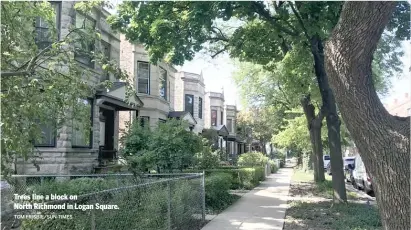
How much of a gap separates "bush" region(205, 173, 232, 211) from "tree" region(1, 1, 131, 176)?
6642 mm

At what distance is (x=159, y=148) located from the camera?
13578 millimetres

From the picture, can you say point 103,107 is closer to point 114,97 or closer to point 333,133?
point 114,97

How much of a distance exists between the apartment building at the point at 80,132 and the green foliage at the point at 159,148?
1.20 metres

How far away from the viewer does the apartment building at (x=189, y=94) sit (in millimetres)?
34000

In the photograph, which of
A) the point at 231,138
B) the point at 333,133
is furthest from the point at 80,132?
the point at 231,138

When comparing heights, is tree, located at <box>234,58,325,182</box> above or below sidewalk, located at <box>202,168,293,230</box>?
above

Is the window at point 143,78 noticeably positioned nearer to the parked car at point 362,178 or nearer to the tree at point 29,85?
the parked car at point 362,178

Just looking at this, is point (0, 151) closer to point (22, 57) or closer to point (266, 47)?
point (22, 57)

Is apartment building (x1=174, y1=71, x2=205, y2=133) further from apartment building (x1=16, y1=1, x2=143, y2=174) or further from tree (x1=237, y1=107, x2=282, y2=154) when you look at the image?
apartment building (x1=16, y1=1, x2=143, y2=174)

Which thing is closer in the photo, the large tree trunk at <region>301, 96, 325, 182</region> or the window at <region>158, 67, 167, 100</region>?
the large tree trunk at <region>301, 96, 325, 182</region>

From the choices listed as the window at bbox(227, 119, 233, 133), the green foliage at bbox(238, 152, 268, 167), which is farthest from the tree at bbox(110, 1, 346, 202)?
the window at bbox(227, 119, 233, 133)

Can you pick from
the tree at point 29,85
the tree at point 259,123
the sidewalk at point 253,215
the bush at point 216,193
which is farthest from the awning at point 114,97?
the tree at point 259,123

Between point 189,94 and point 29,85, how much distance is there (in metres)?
29.9

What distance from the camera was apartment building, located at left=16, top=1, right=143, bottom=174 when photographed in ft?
45.2
